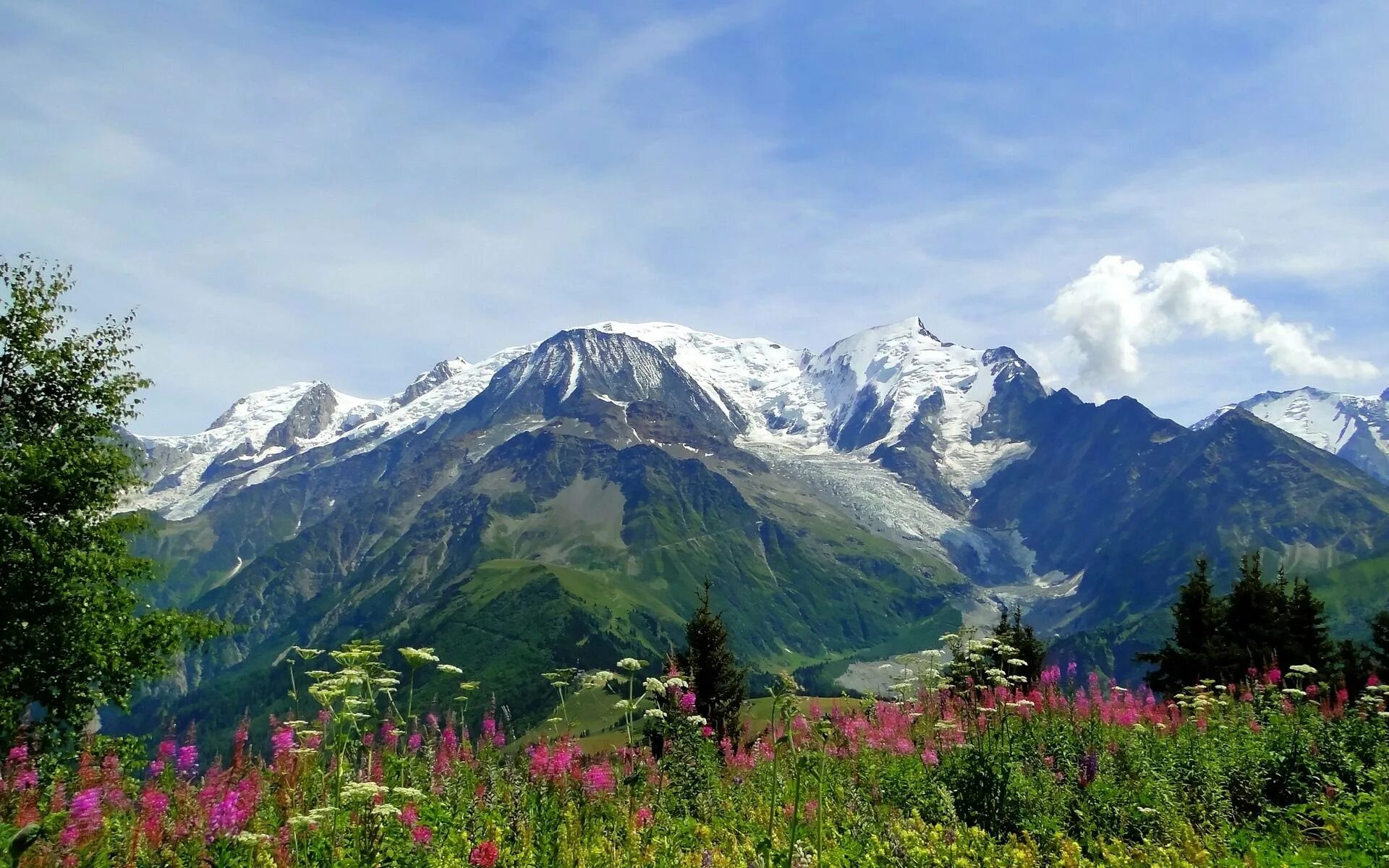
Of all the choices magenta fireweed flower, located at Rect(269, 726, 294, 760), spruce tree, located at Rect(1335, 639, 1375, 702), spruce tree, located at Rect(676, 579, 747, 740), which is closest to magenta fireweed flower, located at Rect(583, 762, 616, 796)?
magenta fireweed flower, located at Rect(269, 726, 294, 760)

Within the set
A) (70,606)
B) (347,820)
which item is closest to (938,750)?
(347,820)

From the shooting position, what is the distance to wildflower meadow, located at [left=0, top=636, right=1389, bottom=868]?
26.8ft

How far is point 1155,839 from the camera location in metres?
10.6

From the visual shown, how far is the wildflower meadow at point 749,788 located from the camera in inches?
321

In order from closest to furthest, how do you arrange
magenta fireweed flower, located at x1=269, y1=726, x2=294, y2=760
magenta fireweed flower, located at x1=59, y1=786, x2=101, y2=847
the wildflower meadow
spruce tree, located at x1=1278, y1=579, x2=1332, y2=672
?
1. magenta fireweed flower, located at x1=59, y1=786, x2=101, y2=847
2. the wildflower meadow
3. magenta fireweed flower, located at x1=269, y1=726, x2=294, y2=760
4. spruce tree, located at x1=1278, y1=579, x2=1332, y2=672

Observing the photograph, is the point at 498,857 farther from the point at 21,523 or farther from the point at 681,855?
the point at 21,523

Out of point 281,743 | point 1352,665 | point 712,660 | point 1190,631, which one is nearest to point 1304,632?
point 1190,631

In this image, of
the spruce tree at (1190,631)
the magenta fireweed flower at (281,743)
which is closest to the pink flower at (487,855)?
the magenta fireweed flower at (281,743)

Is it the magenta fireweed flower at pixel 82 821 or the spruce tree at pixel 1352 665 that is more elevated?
the magenta fireweed flower at pixel 82 821

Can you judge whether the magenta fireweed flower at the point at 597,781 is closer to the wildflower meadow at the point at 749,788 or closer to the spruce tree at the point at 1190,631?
the wildflower meadow at the point at 749,788

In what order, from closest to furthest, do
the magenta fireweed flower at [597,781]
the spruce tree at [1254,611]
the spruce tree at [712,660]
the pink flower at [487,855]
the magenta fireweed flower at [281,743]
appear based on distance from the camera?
the pink flower at [487,855]
the magenta fireweed flower at [281,743]
the magenta fireweed flower at [597,781]
the spruce tree at [712,660]
the spruce tree at [1254,611]

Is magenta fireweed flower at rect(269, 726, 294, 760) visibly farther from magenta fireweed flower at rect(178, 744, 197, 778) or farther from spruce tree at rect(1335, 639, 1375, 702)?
spruce tree at rect(1335, 639, 1375, 702)

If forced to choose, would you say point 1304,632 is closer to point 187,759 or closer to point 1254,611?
point 1254,611

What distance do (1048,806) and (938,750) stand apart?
2.43m
